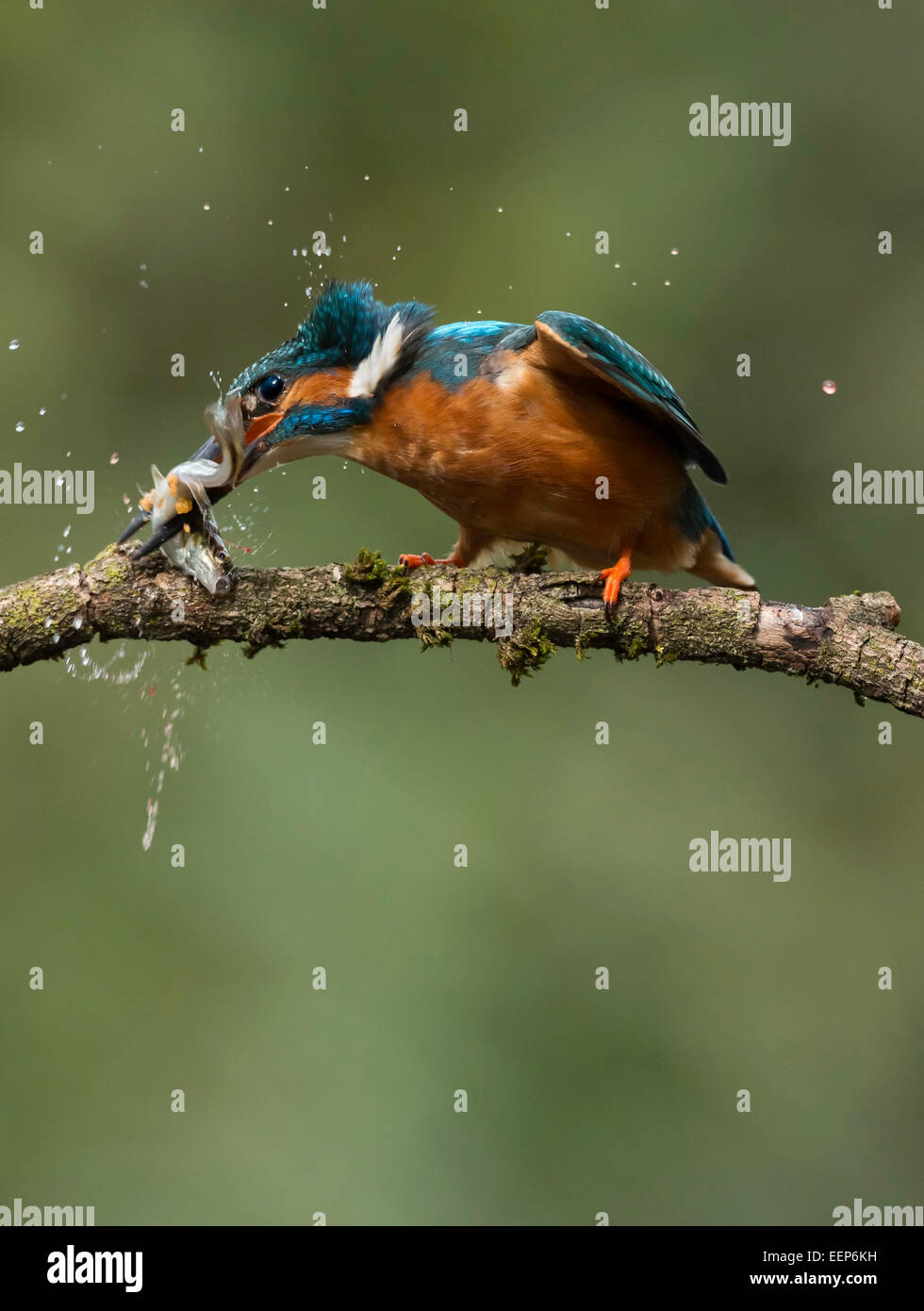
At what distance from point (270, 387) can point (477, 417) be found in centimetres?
41

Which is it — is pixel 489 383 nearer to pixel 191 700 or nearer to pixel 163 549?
pixel 163 549

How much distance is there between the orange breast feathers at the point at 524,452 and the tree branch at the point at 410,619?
1.19 feet

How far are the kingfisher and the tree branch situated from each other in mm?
282

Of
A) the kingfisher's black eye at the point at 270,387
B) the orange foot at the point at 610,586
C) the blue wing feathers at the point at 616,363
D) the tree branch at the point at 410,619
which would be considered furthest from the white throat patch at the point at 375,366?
the orange foot at the point at 610,586

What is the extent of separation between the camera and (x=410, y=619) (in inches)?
86.9

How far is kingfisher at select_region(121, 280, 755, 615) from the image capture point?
8.24 ft

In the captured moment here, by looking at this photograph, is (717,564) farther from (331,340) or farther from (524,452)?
(331,340)

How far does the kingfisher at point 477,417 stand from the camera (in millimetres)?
2512

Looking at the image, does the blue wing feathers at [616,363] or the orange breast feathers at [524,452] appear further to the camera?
the orange breast feathers at [524,452]

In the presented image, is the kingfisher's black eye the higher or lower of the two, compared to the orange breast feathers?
higher

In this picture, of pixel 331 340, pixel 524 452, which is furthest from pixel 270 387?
pixel 524 452

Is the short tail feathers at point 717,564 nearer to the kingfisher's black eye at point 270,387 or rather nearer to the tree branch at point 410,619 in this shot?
the tree branch at point 410,619

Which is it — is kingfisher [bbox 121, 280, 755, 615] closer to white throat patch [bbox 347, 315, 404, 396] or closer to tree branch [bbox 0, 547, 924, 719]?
white throat patch [bbox 347, 315, 404, 396]

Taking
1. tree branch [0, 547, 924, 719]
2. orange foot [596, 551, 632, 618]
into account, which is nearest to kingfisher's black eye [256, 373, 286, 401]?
tree branch [0, 547, 924, 719]
